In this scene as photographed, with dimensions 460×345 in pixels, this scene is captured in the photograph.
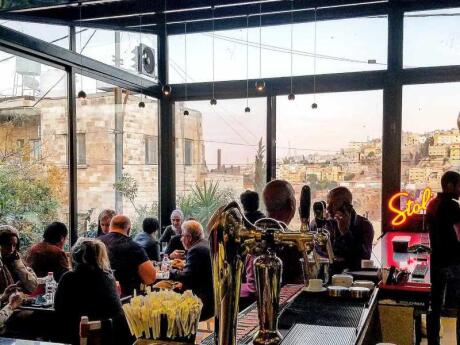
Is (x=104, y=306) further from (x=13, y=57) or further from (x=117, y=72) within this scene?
(x=117, y=72)

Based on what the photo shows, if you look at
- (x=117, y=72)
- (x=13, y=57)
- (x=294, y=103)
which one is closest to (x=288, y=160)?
(x=294, y=103)

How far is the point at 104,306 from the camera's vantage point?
3221 millimetres

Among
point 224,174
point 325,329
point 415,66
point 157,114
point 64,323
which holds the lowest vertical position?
point 64,323

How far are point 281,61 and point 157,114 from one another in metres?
2.01

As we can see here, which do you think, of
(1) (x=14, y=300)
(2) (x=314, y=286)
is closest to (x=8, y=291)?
(1) (x=14, y=300)

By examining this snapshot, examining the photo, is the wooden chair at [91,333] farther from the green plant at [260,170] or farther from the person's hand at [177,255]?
the green plant at [260,170]

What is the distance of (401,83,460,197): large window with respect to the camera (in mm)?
6152

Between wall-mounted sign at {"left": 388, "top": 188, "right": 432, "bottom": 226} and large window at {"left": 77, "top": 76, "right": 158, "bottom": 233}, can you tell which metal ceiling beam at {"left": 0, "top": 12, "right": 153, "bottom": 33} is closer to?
large window at {"left": 77, "top": 76, "right": 158, "bottom": 233}

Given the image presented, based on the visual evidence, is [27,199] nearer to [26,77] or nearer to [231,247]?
[26,77]

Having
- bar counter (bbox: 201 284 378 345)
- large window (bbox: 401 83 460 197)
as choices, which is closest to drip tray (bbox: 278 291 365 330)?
bar counter (bbox: 201 284 378 345)

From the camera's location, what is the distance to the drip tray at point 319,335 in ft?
5.57

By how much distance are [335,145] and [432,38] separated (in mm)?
1742

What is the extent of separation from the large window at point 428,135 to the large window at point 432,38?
0.31 meters

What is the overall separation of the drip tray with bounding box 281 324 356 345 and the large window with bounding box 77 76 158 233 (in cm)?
430
